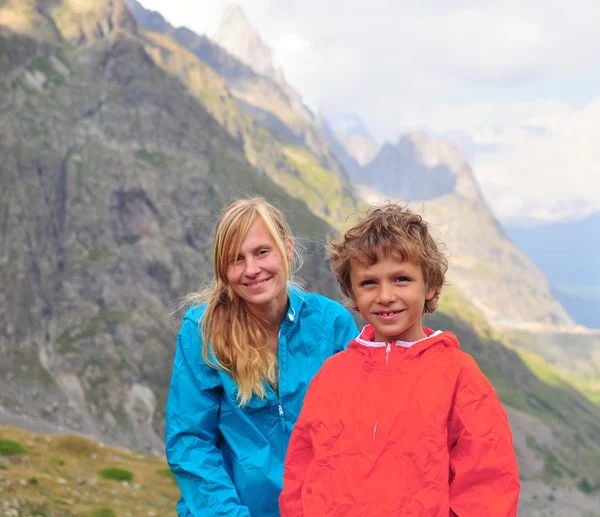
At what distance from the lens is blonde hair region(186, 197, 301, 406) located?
21.7 ft

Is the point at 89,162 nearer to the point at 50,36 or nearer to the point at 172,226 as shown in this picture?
the point at 172,226

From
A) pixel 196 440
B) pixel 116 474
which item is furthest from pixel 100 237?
pixel 196 440

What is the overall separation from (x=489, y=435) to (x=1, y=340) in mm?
129958

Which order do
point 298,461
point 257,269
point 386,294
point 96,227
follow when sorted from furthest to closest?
point 96,227
point 257,269
point 298,461
point 386,294

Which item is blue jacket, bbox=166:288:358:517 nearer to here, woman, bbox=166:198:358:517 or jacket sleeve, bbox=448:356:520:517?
woman, bbox=166:198:358:517

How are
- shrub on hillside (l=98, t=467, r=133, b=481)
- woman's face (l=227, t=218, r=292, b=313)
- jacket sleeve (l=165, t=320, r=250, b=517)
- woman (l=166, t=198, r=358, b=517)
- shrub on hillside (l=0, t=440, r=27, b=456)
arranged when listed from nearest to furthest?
jacket sleeve (l=165, t=320, r=250, b=517) < woman (l=166, t=198, r=358, b=517) < woman's face (l=227, t=218, r=292, b=313) < shrub on hillside (l=0, t=440, r=27, b=456) < shrub on hillside (l=98, t=467, r=133, b=481)

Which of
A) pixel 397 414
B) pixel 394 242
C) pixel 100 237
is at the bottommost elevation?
pixel 397 414

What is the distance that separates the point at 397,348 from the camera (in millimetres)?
5520

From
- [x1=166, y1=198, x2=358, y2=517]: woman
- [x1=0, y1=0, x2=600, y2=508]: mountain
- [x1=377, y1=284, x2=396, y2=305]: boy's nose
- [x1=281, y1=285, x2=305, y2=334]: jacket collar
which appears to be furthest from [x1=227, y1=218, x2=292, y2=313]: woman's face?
[x1=0, y1=0, x2=600, y2=508]: mountain

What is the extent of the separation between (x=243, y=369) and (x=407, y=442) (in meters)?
2.02

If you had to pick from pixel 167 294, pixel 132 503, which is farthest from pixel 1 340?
pixel 132 503

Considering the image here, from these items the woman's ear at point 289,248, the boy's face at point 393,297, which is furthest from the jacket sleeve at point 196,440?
the boy's face at point 393,297

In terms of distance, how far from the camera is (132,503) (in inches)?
1138

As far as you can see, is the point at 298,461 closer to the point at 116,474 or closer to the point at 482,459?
the point at 482,459
